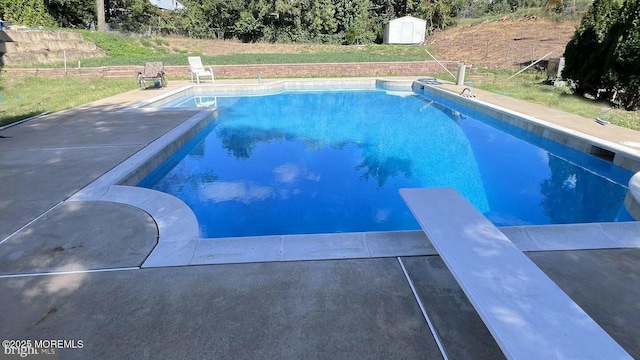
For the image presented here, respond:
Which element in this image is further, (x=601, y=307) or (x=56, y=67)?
(x=56, y=67)

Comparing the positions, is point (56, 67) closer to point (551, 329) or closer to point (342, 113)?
point (342, 113)

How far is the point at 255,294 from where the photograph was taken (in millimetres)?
2182

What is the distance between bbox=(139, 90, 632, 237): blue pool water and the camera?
4.42 meters

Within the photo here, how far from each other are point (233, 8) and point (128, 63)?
18195 millimetres

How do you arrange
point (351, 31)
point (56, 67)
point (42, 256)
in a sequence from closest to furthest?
point (42, 256) < point (56, 67) < point (351, 31)

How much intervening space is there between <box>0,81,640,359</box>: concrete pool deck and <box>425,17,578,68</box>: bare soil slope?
16859mm

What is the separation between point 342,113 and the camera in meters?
10.4

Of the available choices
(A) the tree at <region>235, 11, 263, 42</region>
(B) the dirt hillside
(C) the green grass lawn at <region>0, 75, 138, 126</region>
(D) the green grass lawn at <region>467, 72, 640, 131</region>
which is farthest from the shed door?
(C) the green grass lawn at <region>0, 75, 138, 126</region>

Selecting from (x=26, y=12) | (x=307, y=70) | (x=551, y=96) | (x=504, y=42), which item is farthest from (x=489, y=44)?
(x=26, y=12)

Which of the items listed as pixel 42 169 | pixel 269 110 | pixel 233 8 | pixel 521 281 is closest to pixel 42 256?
pixel 42 169

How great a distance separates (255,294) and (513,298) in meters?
1.41

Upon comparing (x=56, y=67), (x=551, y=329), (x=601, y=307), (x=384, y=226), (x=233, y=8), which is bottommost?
(x=384, y=226)

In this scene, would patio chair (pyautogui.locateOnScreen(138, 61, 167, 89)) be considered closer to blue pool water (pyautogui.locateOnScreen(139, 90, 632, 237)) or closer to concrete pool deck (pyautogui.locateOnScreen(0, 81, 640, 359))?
blue pool water (pyautogui.locateOnScreen(139, 90, 632, 237))

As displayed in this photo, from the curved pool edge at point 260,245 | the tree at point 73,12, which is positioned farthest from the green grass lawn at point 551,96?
the tree at point 73,12
